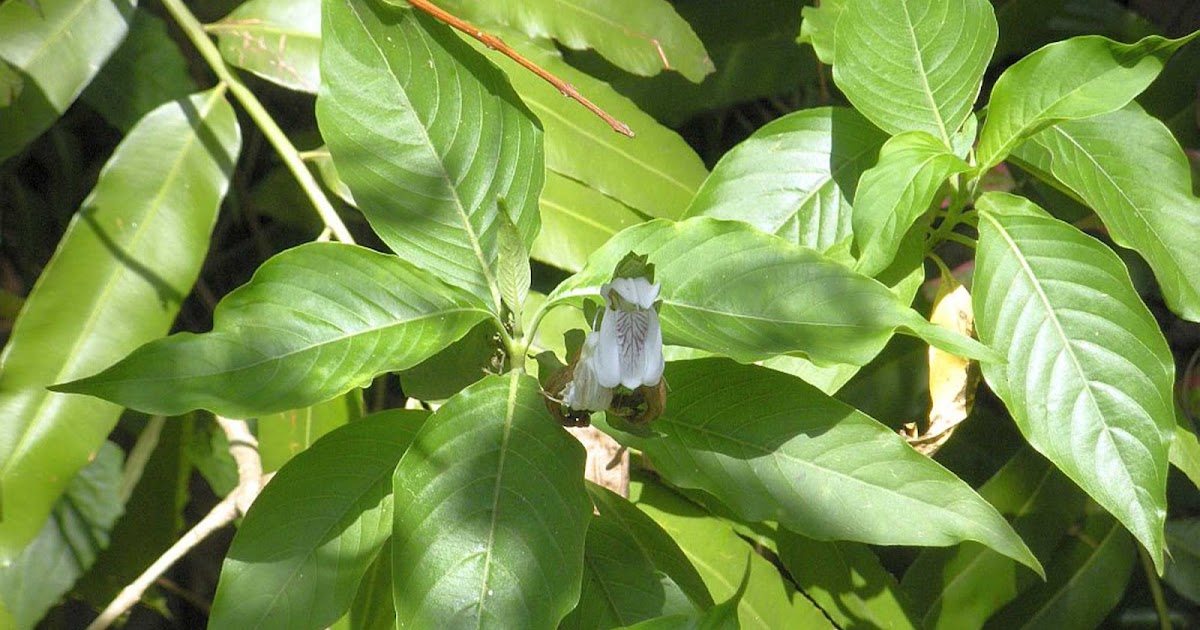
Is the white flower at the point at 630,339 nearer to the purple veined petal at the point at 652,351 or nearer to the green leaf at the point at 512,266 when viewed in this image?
the purple veined petal at the point at 652,351

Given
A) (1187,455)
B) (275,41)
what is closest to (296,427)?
(275,41)

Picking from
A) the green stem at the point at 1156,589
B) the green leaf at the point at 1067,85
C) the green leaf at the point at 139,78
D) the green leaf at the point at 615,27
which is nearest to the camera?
the green leaf at the point at 1067,85

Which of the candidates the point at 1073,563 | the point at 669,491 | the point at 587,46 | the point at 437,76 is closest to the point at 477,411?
the point at 437,76

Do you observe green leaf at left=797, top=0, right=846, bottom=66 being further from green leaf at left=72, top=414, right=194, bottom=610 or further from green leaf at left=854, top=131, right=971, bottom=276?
green leaf at left=72, top=414, right=194, bottom=610

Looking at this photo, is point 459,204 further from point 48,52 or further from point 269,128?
point 48,52

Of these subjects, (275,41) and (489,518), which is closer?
(489,518)

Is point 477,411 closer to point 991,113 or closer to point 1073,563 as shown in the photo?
point 991,113

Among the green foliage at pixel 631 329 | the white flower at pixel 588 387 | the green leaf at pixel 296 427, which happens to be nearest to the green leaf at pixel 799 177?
the green foliage at pixel 631 329
